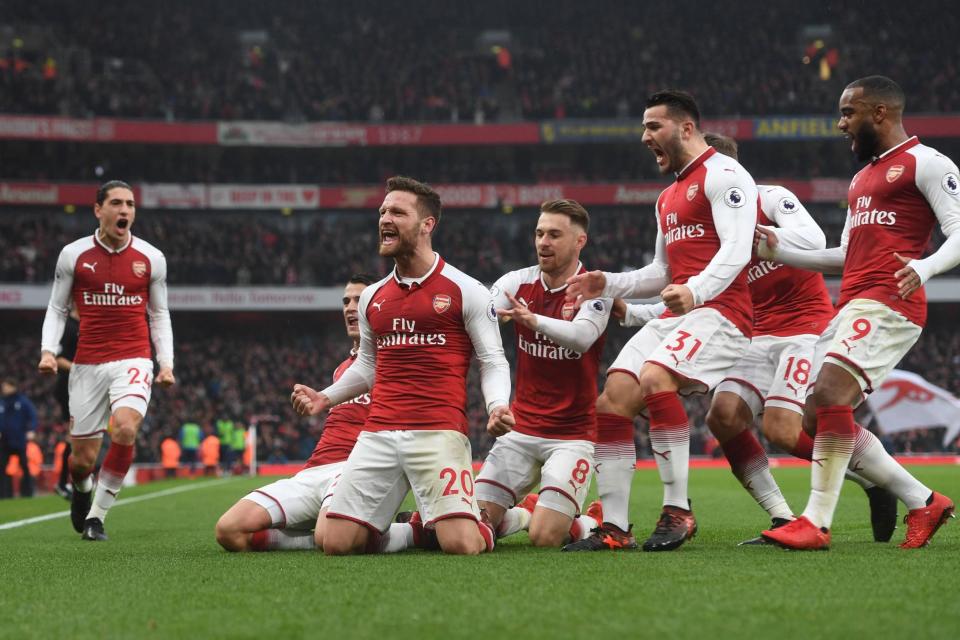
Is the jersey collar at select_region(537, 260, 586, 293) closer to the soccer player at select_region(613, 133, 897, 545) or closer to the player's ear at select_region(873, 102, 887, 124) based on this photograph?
the soccer player at select_region(613, 133, 897, 545)

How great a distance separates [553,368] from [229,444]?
2045 cm

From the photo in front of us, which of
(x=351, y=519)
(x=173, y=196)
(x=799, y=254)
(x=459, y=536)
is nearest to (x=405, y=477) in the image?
(x=351, y=519)

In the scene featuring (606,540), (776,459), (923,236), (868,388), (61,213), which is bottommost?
(776,459)

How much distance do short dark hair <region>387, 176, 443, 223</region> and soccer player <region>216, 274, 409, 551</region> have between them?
1199 millimetres

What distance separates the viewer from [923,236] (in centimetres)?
550

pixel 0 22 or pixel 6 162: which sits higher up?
pixel 0 22

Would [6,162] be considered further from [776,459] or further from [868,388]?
[868,388]

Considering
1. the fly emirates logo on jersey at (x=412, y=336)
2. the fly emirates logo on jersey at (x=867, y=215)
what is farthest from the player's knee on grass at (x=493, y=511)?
the fly emirates logo on jersey at (x=867, y=215)

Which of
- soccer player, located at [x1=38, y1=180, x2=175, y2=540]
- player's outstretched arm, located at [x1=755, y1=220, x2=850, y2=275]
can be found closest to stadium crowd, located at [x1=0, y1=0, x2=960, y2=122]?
soccer player, located at [x1=38, y1=180, x2=175, y2=540]

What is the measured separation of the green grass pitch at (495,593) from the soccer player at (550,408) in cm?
37

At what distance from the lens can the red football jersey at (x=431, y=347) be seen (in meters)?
5.87

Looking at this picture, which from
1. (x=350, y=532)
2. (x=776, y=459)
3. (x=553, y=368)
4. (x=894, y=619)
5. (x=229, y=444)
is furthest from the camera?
(x=776, y=459)

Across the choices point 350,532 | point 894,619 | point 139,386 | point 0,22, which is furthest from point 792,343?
A: point 0,22

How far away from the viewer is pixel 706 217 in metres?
5.88
